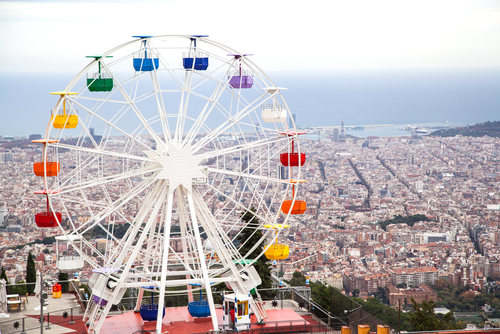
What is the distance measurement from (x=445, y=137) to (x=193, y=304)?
411 ft

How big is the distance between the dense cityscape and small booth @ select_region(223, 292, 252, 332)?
39466 mm

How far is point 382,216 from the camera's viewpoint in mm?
100500

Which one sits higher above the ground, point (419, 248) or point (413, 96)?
point (413, 96)

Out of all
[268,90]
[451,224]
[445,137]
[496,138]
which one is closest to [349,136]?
[445,137]

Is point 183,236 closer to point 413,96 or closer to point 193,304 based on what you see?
point 193,304

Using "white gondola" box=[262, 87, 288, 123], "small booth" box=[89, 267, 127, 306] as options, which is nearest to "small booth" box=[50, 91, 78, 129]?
"small booth" box=[89, 267, 127, 306]

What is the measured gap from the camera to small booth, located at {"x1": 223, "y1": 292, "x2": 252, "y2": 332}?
20234mm

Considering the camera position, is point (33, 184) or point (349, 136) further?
point (349, 136)

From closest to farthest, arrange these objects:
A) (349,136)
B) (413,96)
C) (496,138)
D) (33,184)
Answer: (33,184)
(496,138)
(349,136)
(413,96)

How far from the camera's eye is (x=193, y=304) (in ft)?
68.9

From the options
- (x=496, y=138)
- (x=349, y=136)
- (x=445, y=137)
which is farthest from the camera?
(x=349, y=136)

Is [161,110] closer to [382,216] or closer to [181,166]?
[181,166]

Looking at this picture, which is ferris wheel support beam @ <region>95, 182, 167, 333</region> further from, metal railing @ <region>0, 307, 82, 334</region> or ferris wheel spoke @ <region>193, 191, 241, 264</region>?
metal railing @ <region>0, 307, 82, 334</region>

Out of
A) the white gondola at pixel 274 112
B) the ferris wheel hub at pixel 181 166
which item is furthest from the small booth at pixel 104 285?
the white gondola at pixel 274 112
